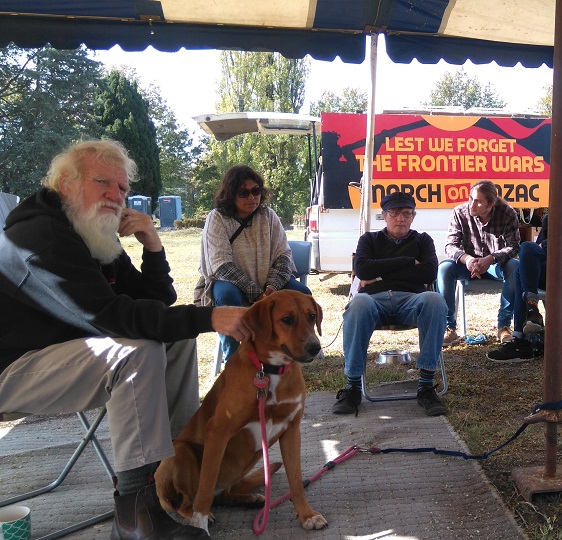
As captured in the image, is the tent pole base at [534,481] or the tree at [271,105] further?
the tree at [271,105]

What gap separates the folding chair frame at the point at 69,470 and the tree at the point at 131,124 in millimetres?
27400

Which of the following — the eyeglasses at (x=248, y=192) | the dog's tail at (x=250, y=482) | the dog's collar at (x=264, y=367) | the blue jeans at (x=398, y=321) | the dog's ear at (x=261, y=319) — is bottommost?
the dog's tail at (x=250, y=482)

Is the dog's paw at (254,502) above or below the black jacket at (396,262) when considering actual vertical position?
below

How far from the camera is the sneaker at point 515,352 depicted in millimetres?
4773

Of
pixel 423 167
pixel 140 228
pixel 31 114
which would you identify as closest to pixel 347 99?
pixel 31 114

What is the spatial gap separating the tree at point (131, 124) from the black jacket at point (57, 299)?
1094 inches

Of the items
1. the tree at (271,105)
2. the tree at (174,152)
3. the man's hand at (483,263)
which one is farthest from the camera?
the tree at (174,152)

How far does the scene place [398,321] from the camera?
12.7 feet

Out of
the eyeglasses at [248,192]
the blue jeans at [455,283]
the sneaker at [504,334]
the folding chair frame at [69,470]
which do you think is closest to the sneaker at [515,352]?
the sneaker at [504,334]

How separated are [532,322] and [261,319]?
334 centimetres

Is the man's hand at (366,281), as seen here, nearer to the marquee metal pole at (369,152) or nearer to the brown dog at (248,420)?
the marquee metal pole at (369,152)

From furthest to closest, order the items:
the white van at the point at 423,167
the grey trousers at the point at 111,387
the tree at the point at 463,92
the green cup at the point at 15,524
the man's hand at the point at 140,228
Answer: the tree at the point at 463,92, the white van at the point at 423,167, the man's hand at the point at 140,228, the green cup at the point at 15,524, the grey trousers at the point at 111,387

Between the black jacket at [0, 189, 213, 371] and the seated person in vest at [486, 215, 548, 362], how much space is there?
3413mm

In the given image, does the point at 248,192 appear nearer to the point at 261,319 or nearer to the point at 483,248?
the point at 261,319
